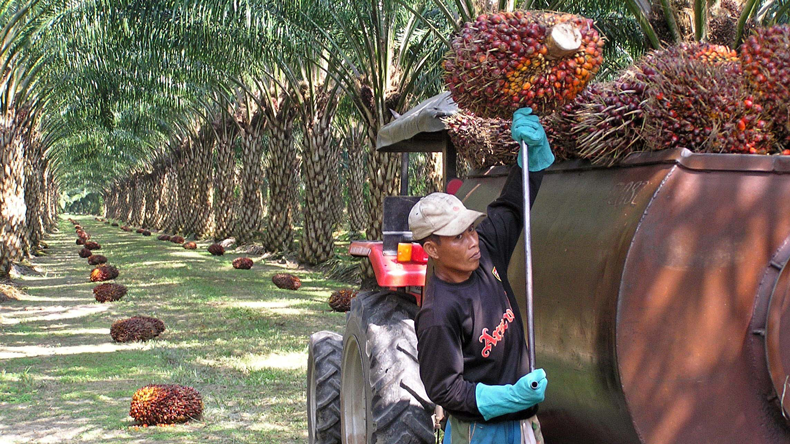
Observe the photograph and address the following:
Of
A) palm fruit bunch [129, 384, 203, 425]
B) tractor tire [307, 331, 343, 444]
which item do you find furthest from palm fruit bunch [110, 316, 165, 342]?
tractor tire [307, 331, 343, 444]

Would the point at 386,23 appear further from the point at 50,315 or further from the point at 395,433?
the point at 395,433

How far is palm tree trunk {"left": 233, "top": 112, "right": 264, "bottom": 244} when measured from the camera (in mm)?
28422

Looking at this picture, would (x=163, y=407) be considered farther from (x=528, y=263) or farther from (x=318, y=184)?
(x=318, y=184)

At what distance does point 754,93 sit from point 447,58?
4.09 feet

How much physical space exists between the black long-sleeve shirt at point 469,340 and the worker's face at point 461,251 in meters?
0.07

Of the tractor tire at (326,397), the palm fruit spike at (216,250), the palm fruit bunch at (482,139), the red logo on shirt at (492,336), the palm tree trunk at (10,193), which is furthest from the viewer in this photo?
the palm fruit spike at (216,250)

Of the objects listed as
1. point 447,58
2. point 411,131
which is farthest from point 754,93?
point 411,131

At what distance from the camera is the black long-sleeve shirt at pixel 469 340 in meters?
2.78

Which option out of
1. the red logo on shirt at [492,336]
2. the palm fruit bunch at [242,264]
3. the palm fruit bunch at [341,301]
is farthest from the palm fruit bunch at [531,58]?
the palm fruit bunch at [242,264]

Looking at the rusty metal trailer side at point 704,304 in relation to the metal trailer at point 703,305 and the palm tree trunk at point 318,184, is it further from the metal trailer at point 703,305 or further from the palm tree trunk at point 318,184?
the palm tree trunk at point 318,184

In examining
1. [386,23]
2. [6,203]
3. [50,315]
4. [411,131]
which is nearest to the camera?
[411,131]

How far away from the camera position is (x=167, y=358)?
9586 mm

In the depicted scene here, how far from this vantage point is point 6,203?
61.5 feet

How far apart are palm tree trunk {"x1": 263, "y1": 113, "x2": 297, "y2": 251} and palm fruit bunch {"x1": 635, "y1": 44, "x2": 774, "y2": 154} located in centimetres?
2146
